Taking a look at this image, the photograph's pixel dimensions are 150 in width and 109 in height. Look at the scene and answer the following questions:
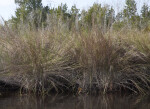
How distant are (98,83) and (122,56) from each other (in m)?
0.81

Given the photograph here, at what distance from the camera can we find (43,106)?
4.19m

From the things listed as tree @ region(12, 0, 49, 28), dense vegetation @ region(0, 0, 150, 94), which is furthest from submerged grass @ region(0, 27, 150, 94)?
tree @ region(12, 0, 49, 28)

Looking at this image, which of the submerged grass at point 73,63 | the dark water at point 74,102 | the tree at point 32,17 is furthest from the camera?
the tree at point 32,17

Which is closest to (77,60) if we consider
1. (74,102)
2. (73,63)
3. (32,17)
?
(73,63)

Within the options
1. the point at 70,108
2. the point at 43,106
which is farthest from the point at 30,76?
the point at 70,108

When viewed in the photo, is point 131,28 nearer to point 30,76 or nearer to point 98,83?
point 98,83

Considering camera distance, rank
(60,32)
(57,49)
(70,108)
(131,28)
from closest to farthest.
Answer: (70,108) < (57,49) < (60,32) < (131,28)

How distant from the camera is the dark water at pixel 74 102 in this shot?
13.6ft

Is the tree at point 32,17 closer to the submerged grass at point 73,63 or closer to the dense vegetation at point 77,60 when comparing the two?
the dense vegetation at point 77,60

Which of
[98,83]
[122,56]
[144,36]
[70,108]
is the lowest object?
[70,108]

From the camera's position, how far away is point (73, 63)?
550cm

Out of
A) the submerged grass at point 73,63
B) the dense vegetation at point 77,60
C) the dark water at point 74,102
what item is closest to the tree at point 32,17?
the dense vegetation at point 77,60

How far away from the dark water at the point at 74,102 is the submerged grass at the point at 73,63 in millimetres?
323

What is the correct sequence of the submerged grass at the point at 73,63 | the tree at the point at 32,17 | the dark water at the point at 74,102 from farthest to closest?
the tree at the point at 32,17
the submerged grass at the point at 73,63
the dark water at the point at 74,102
